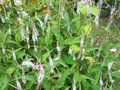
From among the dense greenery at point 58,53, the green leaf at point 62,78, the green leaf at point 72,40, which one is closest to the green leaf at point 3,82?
the dense greenery at point 58,53

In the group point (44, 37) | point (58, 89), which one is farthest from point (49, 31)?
point (58, 89)

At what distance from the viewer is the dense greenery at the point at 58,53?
292 cm

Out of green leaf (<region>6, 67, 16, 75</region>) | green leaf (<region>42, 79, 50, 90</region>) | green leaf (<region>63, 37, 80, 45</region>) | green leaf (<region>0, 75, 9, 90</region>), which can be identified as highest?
green leaf (<region>63, 37, 80, 45</region>)

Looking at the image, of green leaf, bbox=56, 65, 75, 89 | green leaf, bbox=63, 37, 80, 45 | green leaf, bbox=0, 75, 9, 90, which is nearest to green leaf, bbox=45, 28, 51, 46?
green leaf, bbox=63, 37, 80, 45

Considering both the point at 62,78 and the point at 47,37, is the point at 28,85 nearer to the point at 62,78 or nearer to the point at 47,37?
the point at 62,78

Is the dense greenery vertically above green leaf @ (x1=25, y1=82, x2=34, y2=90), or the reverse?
the dense greenery

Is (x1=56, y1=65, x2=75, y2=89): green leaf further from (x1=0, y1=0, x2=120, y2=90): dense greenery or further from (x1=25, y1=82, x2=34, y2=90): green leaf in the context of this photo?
(x1=25, y1=82, x2=34, y2=90): green leaf

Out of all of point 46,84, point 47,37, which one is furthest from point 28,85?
point 47,37

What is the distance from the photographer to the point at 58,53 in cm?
298

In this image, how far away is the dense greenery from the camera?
115 inches

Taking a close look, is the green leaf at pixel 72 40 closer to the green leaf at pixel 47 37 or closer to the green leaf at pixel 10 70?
the green leaf at pixel 47 37

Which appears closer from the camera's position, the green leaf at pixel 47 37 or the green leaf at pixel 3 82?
the green leaf at pixel 3 82

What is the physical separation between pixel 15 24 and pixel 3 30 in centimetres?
12

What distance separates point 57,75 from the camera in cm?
296
